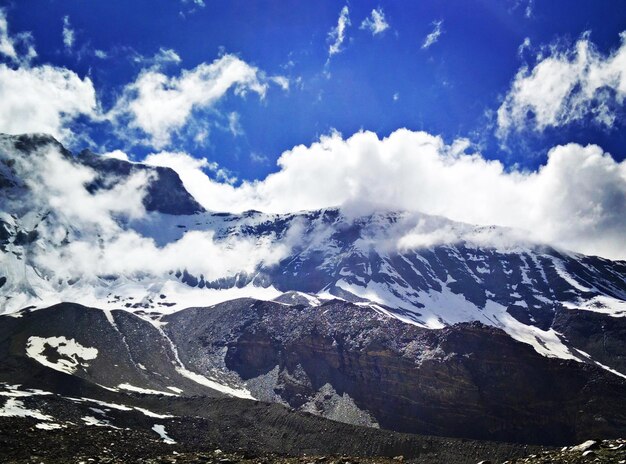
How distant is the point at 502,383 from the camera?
127 meters

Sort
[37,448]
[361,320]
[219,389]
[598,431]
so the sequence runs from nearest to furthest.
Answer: [37,448]
[598,431]
[219,389]
[361,320]

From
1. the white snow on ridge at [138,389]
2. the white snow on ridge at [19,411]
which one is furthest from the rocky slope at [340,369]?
the white snow on ridge at [19,411]

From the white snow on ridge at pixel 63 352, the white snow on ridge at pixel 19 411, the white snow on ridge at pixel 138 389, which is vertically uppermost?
the white snow on ridge at pixel 63 352

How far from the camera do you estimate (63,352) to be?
6240 inches

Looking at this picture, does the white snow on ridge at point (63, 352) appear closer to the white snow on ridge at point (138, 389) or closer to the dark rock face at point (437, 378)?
the white snow on ridge at point (138, 389)

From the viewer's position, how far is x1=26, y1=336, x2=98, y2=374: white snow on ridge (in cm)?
14775

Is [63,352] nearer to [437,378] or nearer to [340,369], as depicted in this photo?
[340,369]

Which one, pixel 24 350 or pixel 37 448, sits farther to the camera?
pixel 24 350

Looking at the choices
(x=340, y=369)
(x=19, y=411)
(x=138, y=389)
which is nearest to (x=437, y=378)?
(x=340, y=369)

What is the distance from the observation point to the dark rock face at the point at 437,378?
118500mm

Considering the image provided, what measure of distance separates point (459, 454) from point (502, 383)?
38.2 metres

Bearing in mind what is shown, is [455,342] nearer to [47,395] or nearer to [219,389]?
[219,389]

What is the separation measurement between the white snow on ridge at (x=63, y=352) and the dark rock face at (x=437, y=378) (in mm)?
31772

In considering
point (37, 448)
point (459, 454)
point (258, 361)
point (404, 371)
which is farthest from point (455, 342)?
point (37, 448)
